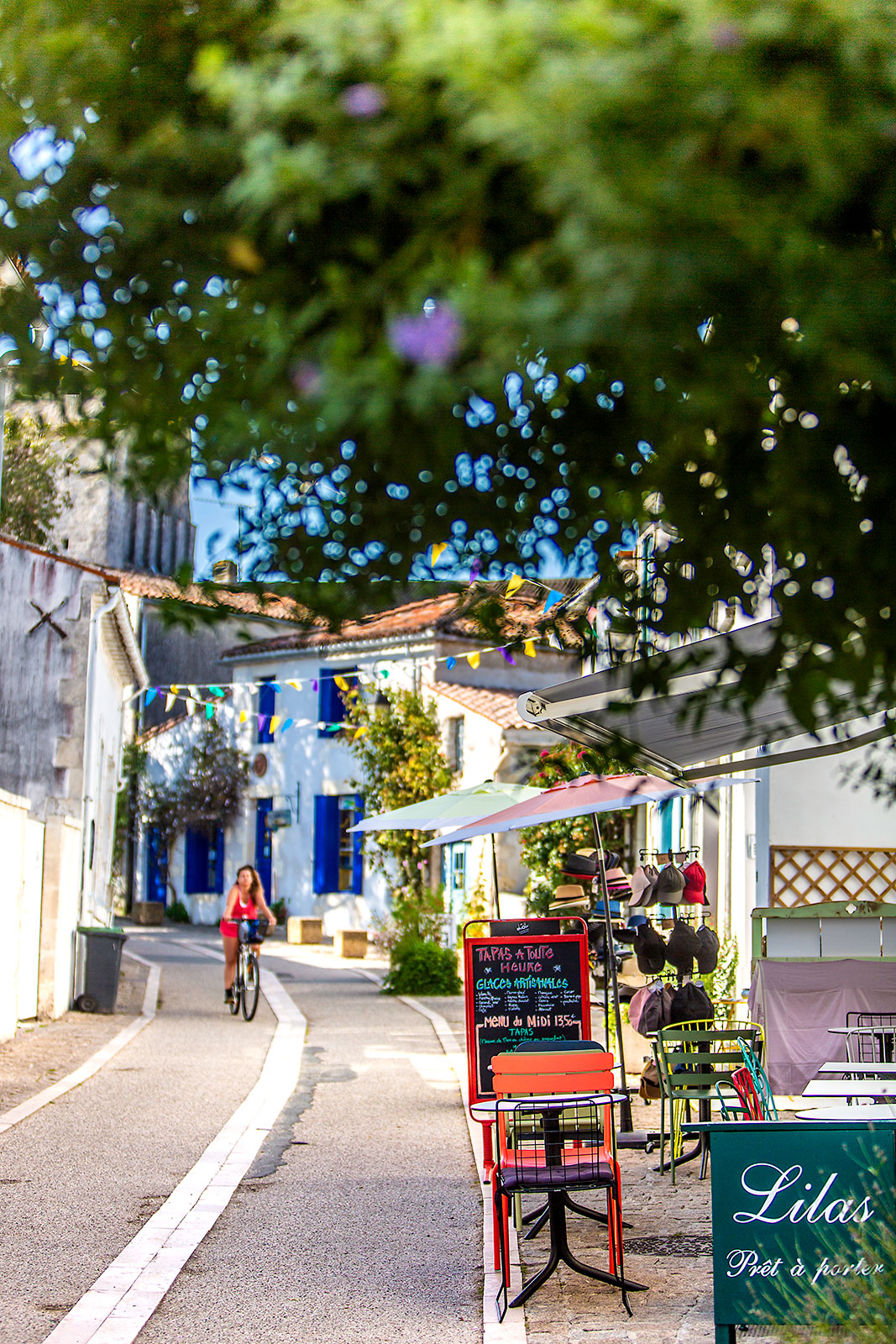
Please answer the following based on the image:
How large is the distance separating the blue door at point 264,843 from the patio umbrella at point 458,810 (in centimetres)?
2022

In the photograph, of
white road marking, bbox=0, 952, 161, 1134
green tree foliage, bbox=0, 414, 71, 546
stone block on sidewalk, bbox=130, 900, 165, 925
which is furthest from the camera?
stone block on sidewalk, bbox=130, 900, 165, 925

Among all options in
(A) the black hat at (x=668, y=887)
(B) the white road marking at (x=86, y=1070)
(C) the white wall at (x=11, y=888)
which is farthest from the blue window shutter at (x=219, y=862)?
(A) the black hat at (x=668, y=887)

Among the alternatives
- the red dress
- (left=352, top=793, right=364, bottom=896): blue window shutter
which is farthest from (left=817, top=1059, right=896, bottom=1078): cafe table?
(left=352, top=793, right=364, bottom=896): blue window shutter

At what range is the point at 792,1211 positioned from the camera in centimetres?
436

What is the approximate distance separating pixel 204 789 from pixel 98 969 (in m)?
16.0

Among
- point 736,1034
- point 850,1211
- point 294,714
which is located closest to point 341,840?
point 294,714

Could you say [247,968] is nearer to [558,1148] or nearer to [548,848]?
[548,848]

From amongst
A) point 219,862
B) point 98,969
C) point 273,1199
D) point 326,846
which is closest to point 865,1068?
point 273,1199

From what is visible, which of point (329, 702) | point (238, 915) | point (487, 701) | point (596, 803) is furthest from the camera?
point (329, 702)

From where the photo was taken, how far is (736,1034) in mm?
7133

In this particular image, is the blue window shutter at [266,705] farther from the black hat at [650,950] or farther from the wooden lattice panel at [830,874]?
the black hat at [650,950]

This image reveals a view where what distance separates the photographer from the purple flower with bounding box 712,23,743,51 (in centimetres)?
169

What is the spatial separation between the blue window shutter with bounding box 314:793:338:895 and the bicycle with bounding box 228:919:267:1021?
44.6 ft

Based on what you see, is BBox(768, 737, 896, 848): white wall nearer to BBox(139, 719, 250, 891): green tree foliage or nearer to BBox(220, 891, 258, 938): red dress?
BBox(220, 891, 258, 938): red dress
